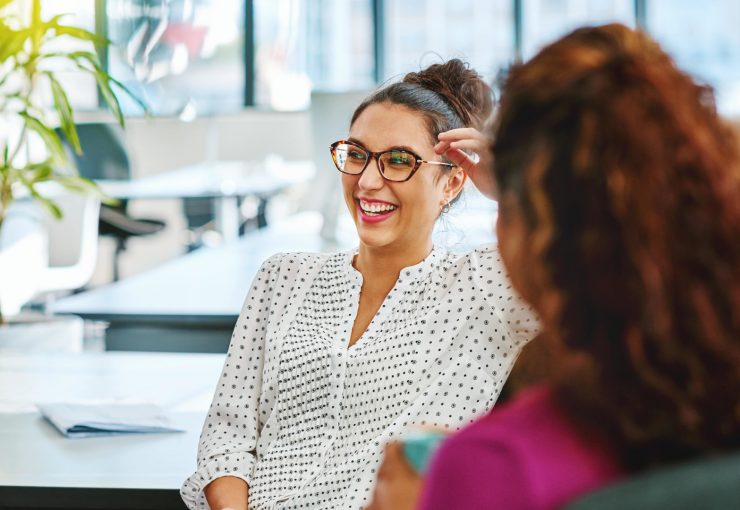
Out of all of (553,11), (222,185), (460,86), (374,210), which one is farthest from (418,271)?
(553,11)

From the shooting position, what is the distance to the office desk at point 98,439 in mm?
1651

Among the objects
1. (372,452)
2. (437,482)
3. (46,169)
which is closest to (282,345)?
(372,452)

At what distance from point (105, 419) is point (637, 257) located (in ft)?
4.77

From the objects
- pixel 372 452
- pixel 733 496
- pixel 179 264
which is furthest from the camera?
pixel 179 264

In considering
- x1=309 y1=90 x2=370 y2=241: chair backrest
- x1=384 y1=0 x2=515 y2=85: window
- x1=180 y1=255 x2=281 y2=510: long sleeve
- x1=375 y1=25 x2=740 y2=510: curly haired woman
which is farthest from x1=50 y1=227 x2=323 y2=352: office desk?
x1=384 y1=0 x2=515 y2=85: window

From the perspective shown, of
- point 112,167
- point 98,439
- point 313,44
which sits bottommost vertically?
point 98,439

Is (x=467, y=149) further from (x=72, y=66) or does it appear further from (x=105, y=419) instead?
(x=72, y=66)

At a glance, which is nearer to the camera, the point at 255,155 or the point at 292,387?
the point at 292,387

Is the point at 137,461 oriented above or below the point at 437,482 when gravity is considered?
below

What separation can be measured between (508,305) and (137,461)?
0.65 metres

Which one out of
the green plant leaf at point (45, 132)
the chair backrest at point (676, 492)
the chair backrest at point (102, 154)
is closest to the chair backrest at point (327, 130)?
the green plant leaf at point (45, 132)

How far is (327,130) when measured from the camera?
13.7 ft

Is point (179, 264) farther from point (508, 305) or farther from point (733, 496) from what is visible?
point (733, 496)

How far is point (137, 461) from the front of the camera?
1.76 metres
